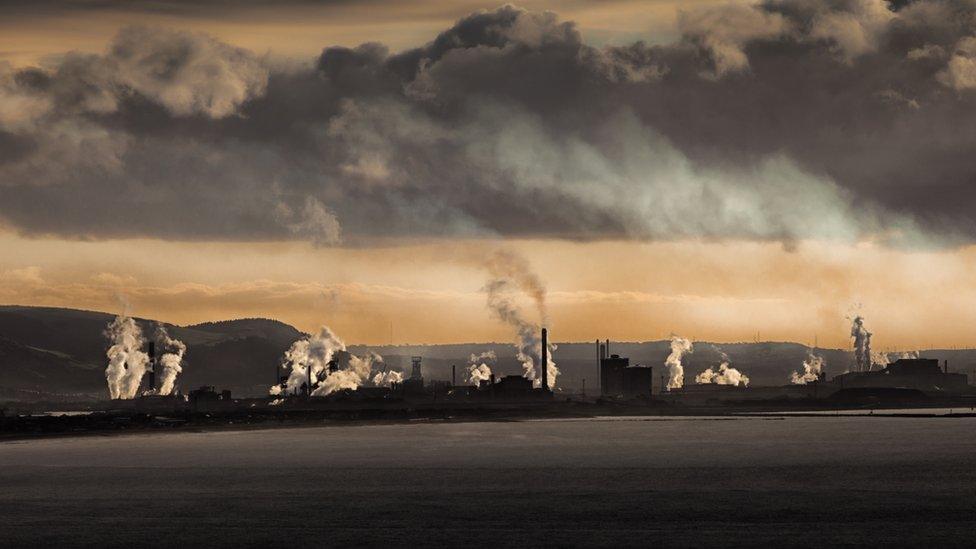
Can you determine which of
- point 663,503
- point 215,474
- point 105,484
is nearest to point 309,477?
point 215,474

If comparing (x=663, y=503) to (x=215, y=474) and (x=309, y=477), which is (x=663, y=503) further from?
(x=215, y=474)

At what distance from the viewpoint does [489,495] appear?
102 meters

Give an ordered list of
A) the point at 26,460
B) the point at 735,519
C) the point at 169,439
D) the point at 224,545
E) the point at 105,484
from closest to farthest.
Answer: the point at 224,545, the point at 735,519, the point at 105,484, the point at 26,460, the point at 169,439

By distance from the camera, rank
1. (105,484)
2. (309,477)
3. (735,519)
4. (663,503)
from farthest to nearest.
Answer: (309,477) < (105,484) < (663,503) < (735,519)

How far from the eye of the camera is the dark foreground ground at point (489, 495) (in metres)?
75.2

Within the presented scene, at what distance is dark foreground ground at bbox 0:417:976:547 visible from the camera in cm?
7525

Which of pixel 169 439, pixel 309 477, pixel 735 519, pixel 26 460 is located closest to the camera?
pixel 735 519

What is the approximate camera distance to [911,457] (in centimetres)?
14938

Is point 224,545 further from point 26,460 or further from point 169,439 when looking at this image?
point 169,439

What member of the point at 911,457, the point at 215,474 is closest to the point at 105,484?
the point at 215,474

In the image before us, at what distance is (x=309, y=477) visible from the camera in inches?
4688

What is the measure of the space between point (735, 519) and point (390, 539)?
74.1ft

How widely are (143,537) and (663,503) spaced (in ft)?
121

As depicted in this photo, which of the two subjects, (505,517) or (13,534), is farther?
(505,517)
